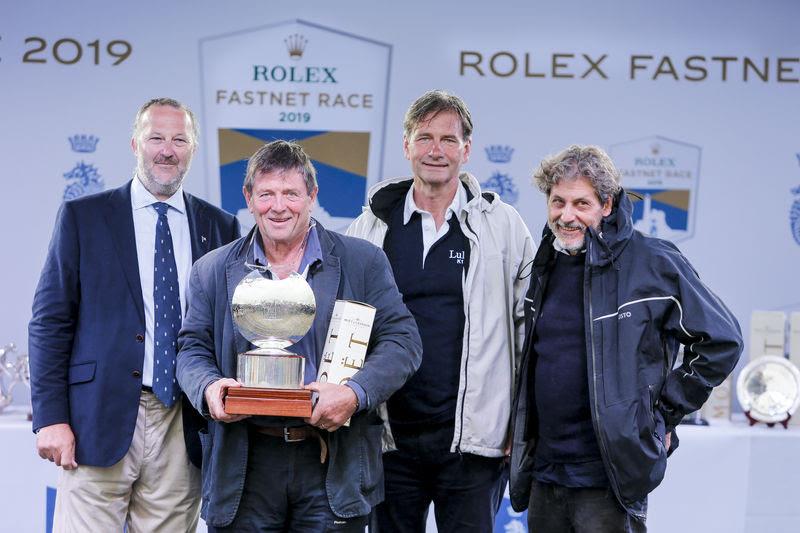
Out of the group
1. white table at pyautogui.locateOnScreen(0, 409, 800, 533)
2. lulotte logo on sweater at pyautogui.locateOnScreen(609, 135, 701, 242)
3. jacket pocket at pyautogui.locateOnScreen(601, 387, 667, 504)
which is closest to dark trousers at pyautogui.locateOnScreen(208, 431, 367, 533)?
jacket pocket at pyautogui.locateOnScreen(601, 387, 667, 504)

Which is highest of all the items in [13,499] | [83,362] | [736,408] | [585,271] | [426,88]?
[426,88]

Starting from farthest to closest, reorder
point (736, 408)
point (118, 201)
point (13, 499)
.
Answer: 1. point (736, 408)
2. point (13, 499)
3. point (118, 201)

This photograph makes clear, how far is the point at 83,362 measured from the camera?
8.97 ft

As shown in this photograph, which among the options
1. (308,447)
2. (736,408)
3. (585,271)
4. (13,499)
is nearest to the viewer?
(308,447)

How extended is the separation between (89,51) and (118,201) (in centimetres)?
205

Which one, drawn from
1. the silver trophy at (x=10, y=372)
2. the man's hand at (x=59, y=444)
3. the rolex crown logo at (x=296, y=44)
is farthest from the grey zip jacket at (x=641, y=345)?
the silver trophy at (x=10, y=372)

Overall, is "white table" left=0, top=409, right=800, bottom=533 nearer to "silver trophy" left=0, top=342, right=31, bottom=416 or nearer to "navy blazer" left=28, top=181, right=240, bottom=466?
"silver trophy" left=0, top=342, right=31, bottom=416

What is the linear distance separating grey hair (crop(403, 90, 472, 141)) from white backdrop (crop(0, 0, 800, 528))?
5.35 ft

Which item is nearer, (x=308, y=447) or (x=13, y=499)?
(x=308, y=447)

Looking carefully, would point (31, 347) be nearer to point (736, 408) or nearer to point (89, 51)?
point (89, 51)

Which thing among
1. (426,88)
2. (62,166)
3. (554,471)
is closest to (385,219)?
(554,471)

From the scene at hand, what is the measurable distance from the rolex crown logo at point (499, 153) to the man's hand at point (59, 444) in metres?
2.54

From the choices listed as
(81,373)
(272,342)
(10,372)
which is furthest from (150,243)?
(10,372)

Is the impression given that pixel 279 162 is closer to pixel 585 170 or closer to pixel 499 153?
pixel 585 170
